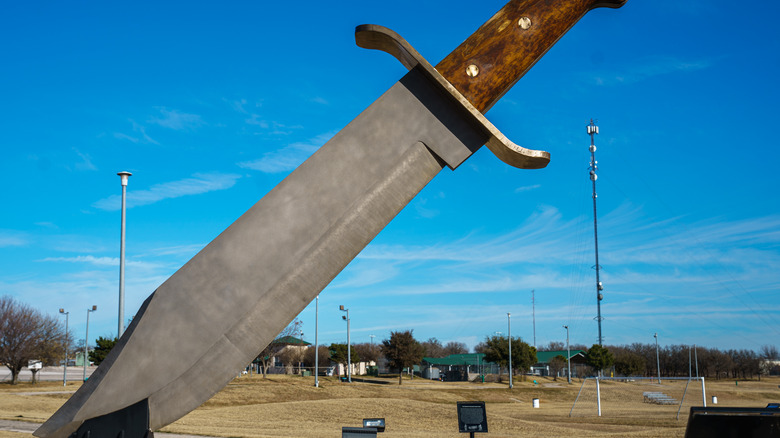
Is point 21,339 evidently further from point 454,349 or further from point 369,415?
point 454,349

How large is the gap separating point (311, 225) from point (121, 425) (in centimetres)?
118

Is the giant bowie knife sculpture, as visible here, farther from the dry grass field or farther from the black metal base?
the dry grass field

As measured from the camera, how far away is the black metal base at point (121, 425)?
2.54 metres

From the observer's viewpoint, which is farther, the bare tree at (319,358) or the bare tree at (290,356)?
the bare tree at (319,358)

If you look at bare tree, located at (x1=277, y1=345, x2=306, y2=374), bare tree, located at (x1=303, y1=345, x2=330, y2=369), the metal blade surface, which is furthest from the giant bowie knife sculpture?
bare tree, located at (x1=303, y1=345, x2=330, y2=369)

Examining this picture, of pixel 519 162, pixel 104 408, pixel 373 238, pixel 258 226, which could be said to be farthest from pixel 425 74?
pixel 104 408

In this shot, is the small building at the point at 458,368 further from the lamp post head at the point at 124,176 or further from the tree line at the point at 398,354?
the lamp post head at the point at 124,176

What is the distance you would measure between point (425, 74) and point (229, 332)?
1.55m

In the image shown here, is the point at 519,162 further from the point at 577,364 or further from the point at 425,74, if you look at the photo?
the point at 577,364

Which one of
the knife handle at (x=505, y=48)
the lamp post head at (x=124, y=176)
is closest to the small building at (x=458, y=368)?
the lamp post head at (x=124, y=176)

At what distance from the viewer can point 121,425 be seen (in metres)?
2.55

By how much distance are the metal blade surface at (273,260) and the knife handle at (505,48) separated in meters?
0.15

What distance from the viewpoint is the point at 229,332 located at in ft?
8.91

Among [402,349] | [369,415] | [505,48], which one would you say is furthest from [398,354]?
[505,48]
